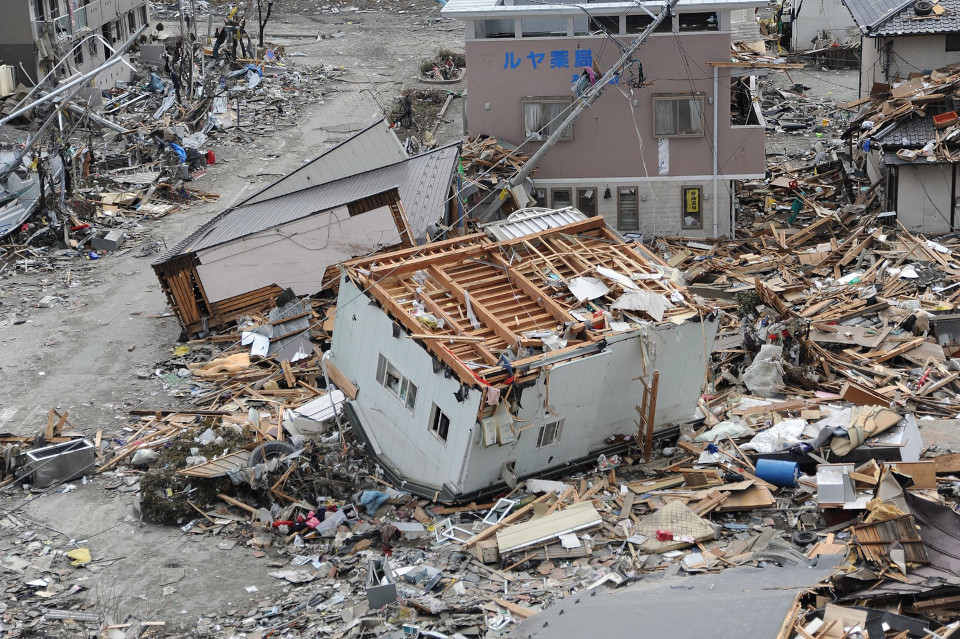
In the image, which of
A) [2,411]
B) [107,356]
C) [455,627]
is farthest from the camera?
[107,356]

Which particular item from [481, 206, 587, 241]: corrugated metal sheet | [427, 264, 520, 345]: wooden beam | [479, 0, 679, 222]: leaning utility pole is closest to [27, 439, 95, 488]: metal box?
[427, 264, 520, 345]: wooden beam

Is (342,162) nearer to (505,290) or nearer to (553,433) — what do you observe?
(505,290)

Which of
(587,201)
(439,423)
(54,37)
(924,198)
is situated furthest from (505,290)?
(54,37)

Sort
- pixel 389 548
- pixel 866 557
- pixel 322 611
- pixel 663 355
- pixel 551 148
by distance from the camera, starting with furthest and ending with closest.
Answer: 1. pixel 551 148
2. pixel 663 355
3. pixel 389 548
4. pixel 322 611
5. pixel 866 557

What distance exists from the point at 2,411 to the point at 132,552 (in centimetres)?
717

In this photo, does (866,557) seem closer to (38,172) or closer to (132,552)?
(132,552)

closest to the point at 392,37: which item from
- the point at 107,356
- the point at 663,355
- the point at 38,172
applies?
the point at 38,172

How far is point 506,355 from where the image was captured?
17.6m

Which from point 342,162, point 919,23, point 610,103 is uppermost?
point 919,23

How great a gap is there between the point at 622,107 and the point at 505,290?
13376 mm

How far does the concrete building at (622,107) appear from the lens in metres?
31.1

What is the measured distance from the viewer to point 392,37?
5966 centimetres

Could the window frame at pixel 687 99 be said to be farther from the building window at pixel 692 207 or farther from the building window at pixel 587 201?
the building window at pixel 587 201

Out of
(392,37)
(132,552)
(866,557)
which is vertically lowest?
(132,552)
